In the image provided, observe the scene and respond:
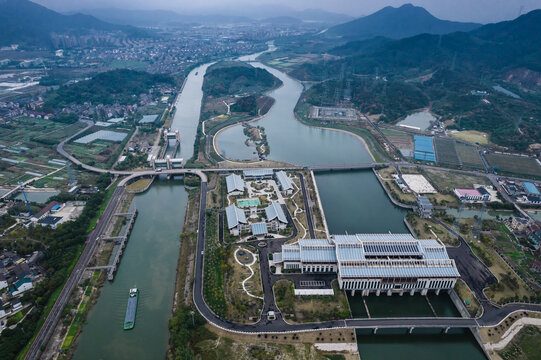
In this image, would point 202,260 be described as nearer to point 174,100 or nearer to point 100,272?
point 100,272

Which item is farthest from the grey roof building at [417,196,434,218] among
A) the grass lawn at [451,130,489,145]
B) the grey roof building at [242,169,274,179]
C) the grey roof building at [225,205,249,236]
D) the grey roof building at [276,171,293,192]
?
the grass lawn at [451,130,489,145]

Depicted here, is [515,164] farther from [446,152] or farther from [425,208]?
[425,208]

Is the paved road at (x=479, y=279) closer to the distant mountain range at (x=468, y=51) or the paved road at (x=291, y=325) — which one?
the paved road at (x=291, y=325)

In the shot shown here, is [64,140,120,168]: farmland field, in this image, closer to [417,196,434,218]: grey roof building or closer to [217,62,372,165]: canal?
[217,62,372,165]: canal

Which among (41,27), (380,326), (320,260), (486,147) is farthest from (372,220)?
(41,27)

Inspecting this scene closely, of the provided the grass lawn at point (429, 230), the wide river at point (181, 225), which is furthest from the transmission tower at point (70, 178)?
the grass lawn at point (429, 230)

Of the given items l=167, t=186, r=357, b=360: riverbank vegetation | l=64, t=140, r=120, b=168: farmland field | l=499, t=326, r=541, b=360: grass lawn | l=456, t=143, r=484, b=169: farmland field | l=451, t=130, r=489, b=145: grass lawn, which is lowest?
l=64, t=140, r=120, b=168: farmland field

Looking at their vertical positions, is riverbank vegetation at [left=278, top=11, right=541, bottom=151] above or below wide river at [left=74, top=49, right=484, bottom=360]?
above
